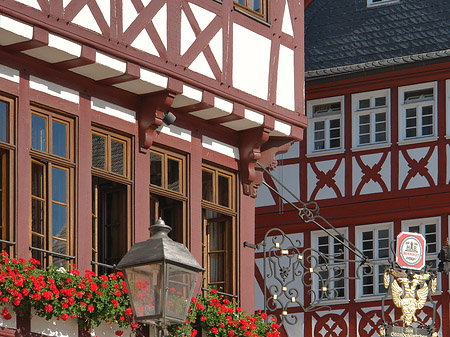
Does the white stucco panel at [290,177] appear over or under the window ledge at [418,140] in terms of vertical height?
under

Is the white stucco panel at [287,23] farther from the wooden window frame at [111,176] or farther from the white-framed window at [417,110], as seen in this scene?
the white-framed window at [417,110]

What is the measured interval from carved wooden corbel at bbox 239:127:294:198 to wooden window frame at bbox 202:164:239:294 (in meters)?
0.18

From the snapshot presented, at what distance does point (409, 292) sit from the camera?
805 inches

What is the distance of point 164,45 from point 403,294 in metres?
5.27

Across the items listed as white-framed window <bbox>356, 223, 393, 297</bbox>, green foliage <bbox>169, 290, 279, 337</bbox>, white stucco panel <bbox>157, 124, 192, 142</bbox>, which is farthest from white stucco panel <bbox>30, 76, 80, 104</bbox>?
white-framed window <bbox>356, 223, 393, 297</bbox>

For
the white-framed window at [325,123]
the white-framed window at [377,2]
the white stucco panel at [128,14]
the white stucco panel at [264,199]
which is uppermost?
the white-framed window at [377,2]

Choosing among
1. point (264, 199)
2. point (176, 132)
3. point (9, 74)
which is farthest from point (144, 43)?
point (264, 199)


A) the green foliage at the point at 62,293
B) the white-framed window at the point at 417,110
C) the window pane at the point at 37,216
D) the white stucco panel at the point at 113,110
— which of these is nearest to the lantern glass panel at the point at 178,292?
the green foliage at the point at 62,293

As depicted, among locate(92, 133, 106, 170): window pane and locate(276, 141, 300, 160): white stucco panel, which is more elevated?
locate(276, 141, 300, 160): white stucco panel

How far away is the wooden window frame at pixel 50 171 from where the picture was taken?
15867 mm

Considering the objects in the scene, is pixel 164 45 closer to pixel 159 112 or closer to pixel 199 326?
pixel 159 112

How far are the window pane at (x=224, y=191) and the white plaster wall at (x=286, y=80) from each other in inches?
42.9

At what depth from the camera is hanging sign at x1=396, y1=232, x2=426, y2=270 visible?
20.2m

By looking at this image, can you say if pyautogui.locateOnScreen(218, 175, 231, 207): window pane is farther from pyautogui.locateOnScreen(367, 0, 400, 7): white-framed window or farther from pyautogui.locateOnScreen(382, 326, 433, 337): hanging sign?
pyautogui.locateOnScreen(367, 0, 400, 7): white-framed window
